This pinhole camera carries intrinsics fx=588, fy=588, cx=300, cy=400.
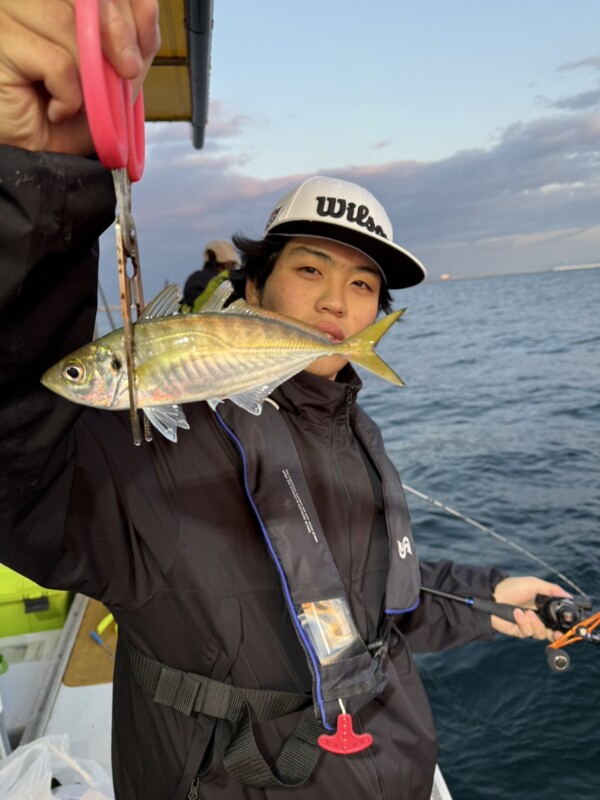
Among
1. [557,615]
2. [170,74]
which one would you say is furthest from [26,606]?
[170,74]

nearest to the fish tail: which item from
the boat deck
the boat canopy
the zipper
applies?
the zipper

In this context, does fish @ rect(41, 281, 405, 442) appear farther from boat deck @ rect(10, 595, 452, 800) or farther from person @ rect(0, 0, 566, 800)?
boat deck @ rect(10, 595, 452, 800)

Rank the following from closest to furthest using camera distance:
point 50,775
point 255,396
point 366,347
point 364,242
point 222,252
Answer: point 255,396, point 366,347, point 364,242, point 50,775, point 222,252

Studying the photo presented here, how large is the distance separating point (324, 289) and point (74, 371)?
65.2 inches

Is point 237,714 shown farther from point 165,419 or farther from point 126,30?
point 126,30

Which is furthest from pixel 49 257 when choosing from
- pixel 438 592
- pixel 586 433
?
pixel 586 433

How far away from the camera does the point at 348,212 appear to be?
2.67 metres

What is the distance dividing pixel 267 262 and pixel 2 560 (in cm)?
188

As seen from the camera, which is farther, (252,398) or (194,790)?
(194,790)

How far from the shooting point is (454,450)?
1309 centimetres

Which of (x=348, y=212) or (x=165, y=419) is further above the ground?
(x=348, y=212)

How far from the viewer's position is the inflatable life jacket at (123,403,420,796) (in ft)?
6.78

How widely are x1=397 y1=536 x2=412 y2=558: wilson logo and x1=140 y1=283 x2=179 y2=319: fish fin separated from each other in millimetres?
1622

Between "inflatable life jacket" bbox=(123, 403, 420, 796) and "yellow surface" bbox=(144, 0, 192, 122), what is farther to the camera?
"yellow surface" bbox=(144, 0, 192, 122)
